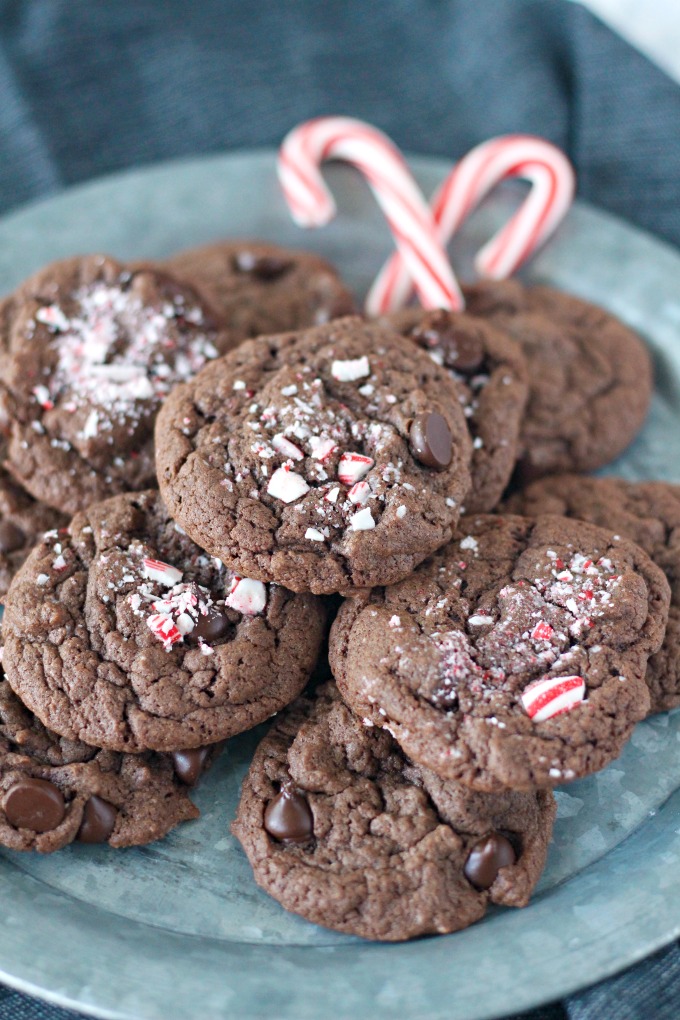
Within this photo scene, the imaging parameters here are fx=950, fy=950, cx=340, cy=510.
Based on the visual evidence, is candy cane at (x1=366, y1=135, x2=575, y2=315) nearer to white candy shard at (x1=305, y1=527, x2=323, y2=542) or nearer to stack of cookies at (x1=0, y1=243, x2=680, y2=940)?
stack of cookies at (x1=0, y1=243, x2=680, y2=940)

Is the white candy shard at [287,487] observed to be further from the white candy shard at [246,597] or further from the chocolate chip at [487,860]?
the chocolate chip at [487,860]

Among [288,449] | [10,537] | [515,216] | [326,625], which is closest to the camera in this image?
[288,449]

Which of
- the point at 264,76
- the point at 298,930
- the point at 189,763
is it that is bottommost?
the point at 298,930

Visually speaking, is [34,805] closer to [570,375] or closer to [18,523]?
[18,523]

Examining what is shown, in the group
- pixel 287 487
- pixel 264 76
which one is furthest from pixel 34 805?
pixel 264 76

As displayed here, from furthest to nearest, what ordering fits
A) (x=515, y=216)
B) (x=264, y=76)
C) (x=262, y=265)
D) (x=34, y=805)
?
(x=264, y=76), (x=515, y=216), (x=262, y=265), (x=34, y=805)

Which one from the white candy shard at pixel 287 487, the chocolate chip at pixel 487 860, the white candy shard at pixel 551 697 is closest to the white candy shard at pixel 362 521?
the white candy shard at pixel 287 487

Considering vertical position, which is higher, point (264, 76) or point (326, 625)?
point (264, 76)

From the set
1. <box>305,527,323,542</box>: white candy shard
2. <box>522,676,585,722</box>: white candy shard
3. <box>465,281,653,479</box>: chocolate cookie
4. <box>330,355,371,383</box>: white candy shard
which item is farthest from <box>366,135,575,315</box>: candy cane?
<box>522,676,585,722</box>: white candy shard
